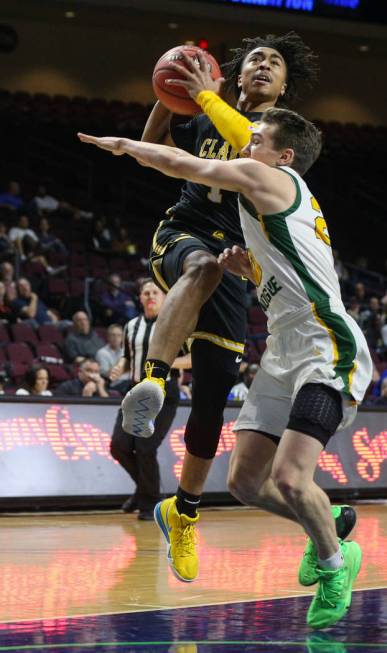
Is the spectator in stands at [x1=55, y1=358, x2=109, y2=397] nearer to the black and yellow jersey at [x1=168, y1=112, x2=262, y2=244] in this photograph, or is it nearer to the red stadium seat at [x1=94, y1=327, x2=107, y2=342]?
the red stadium seat at [x1=94, y1=327, x2=107, y2=342]

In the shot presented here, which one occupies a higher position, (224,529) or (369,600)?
(369,600)

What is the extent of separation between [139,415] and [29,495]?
527cm

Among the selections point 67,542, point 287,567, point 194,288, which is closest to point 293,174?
point 194,288

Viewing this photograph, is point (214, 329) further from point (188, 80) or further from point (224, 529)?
point (224, 529)

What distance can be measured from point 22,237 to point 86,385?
5.07m

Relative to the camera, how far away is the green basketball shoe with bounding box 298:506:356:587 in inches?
175

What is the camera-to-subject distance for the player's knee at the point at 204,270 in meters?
4.53

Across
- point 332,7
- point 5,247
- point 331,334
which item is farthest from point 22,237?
point 331,334

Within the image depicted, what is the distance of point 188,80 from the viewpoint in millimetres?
4598

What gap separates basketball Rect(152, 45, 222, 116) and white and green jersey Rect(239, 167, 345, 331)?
0.60 meters

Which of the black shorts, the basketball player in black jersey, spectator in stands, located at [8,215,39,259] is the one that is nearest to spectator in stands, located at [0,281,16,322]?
spectator in stands, located at [8,215,39,259]

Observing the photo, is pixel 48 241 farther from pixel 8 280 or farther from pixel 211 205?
pixel 211 205

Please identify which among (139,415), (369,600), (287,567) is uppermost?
(139,415)

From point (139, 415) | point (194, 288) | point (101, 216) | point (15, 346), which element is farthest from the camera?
point (101, 216)
